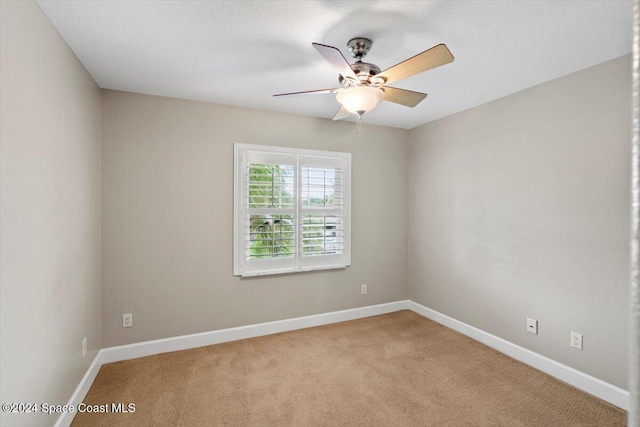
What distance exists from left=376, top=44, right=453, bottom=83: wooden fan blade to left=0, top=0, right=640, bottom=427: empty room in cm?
2

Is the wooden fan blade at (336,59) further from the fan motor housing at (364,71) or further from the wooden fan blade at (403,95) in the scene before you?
the wooden fan blade at (403,95)

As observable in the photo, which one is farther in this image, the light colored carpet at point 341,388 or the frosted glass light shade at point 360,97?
the light colored carpet at point 341,388

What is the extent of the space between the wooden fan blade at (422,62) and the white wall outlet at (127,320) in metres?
2.91

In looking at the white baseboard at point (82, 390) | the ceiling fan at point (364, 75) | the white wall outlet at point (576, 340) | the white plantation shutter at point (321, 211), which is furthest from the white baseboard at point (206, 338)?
the ceiling fan at point (364, 75)

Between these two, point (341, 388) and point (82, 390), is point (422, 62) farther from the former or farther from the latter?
point (82, 390)

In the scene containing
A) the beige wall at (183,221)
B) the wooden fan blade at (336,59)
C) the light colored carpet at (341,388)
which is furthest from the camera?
the beige wall at (183,221)

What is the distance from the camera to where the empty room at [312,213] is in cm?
183

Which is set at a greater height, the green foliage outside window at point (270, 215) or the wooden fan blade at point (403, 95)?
the wooden fan blade at point (403, 95)

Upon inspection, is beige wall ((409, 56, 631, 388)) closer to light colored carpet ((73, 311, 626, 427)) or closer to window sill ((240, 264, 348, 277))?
light colored carpet ((73, 311, 626, 427))

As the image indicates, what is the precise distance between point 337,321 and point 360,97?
271 cm

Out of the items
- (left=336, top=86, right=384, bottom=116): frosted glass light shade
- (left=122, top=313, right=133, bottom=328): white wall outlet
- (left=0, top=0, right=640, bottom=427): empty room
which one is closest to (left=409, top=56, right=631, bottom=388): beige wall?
→ (left=0, top=0, right=640, bottom=427): empty room

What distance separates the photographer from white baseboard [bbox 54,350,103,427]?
6.61ft

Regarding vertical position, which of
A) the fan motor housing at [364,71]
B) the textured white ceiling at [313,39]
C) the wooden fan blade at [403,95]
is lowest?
the wooden fan blade at [403,95]

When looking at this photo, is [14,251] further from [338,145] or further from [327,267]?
[338,145]
